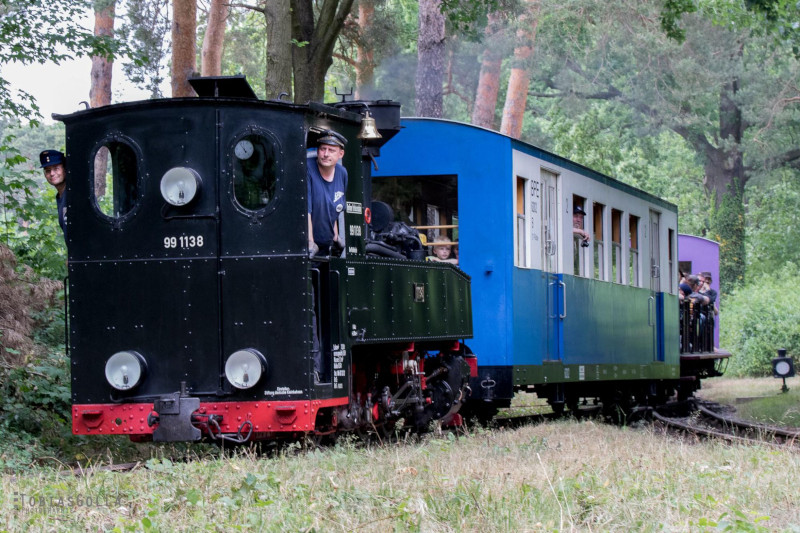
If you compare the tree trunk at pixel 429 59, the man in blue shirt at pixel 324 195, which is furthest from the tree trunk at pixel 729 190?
the man in blue shirt at pixel 324 195

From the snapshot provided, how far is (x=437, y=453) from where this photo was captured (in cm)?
862

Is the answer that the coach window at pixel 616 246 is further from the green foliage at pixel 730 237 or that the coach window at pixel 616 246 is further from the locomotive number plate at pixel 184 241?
the green foliage at pixel 730 237

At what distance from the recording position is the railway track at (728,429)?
1201 centimetres

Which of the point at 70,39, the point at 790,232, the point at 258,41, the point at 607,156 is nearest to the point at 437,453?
the point at 70,39

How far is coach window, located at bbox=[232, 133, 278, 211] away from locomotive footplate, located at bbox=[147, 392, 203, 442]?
1.47 metres

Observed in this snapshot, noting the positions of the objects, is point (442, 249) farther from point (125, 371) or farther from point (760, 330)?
point (760, 330)

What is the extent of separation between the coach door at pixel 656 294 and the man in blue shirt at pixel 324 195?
9.57m

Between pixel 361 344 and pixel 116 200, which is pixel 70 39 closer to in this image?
pixel 116 200

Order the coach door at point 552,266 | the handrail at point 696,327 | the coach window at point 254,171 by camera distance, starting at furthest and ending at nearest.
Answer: the handrail at point 696,327 → the coach door at point 552,266 → the coach window at point 254,171

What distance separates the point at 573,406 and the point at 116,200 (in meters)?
8.83

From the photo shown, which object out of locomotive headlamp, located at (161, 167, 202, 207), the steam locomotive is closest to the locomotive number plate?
the steam locomotive

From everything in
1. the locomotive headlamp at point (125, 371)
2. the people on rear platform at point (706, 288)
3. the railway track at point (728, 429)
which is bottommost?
the railway track at point (728, 429)

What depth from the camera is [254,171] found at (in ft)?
28.3

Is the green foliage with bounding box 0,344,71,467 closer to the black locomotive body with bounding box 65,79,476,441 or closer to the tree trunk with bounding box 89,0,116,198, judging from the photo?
the black locomotive body with bounding box 65,79,476,441
